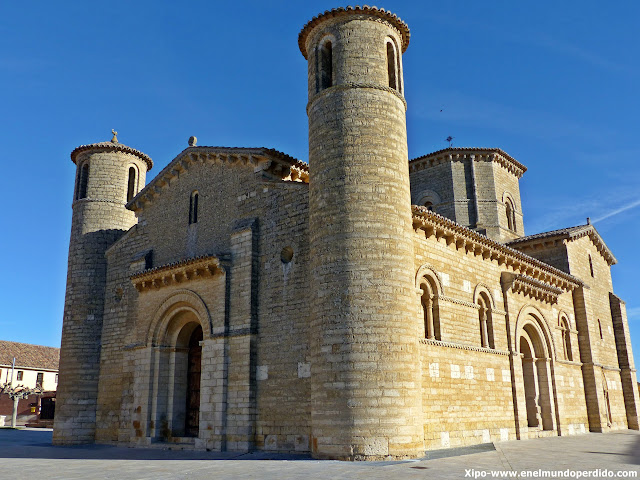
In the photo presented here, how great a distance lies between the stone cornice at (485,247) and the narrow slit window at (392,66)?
3399mm

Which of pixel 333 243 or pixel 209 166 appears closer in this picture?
pixel 333 243

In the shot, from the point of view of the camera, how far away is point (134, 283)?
18906 mm

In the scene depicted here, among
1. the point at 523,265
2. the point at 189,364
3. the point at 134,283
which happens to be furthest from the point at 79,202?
the point at 523,265

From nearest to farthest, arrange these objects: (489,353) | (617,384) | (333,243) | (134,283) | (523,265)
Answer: (333,243)
(489,353)
(134,283)
(523,265)
(617,384)

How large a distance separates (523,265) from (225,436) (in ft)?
40.0

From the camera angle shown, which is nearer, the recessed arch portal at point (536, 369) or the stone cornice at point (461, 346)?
the stone cornice at point (461, 346)

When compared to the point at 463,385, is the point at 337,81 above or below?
above

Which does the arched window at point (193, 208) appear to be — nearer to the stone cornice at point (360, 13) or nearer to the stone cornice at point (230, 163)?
the stone cornice at point (230, 163)

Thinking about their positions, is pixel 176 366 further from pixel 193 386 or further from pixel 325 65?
pixel 325 65

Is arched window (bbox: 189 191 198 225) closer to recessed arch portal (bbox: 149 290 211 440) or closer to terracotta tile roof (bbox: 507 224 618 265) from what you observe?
recessed arch portal (bbox: 149 290 211 440)

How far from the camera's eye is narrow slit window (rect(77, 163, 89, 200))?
73.7 ft

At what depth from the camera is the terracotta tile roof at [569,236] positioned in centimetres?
2428

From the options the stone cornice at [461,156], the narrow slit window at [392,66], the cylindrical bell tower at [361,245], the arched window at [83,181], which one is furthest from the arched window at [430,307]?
the arched window at [83,181]

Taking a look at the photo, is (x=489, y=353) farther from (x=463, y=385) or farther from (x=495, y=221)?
(x=495, y=221)
